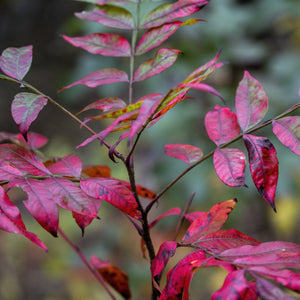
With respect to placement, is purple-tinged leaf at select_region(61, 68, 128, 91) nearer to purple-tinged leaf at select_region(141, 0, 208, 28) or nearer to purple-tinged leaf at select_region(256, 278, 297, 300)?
purple-tinged leaf at select_region(141, 0, 208, 28)

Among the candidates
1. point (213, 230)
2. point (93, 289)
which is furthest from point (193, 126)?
point (213, 230)

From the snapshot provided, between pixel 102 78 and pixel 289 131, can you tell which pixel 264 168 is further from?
pixel 102 78

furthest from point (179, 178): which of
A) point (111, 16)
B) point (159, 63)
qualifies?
point (111, 16)

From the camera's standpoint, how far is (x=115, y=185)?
1.43 feet

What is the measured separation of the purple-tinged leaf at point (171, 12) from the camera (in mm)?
504

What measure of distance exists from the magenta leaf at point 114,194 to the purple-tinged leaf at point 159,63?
17 centimetres

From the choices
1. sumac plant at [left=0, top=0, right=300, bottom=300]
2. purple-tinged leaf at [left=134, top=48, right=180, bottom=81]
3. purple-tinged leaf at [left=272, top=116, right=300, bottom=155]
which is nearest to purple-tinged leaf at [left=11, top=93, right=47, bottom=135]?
sumac plant at [left=0, top=0, right=300, bottom=300]

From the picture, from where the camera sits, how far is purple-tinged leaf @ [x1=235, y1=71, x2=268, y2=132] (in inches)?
18.3

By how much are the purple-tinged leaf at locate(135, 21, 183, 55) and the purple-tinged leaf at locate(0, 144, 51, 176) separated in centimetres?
22

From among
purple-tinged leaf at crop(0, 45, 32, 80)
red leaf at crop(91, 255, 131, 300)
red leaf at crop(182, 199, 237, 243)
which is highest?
purple-tinged leaf at crop(0, 45, 32, 80)

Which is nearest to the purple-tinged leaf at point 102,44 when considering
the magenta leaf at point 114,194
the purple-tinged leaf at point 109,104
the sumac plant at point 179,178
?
the sumac plant at point 179,178

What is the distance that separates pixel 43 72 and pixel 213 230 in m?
3.42

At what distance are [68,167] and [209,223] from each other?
0.60 ft

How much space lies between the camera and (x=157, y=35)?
53 centimetres
